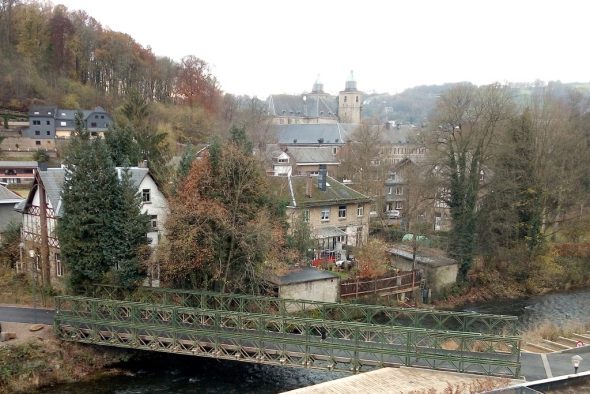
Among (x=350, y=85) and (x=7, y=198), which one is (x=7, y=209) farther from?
(x=350, y=85)

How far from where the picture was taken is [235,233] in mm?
28453

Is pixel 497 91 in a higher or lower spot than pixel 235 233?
higher

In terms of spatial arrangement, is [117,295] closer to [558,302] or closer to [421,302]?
[421,302]

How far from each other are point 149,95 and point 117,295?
216 ft

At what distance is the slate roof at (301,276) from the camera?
3225cm

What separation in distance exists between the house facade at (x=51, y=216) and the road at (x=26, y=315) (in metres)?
2.80

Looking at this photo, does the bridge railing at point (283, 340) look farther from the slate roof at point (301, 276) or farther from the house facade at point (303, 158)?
the house facade at point (303, 158)

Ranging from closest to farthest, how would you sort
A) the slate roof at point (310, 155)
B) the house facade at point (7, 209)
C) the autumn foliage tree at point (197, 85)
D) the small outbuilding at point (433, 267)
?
1. the small outbuilding at point (433, 267)
2. the house facade at point (7, 209)
3. the slate roof at point (310, 155)
4. the autumn foliage tree at point (197, 85)

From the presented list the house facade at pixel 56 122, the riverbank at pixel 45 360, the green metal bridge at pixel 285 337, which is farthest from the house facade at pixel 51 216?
the house facade at pixel 56 122

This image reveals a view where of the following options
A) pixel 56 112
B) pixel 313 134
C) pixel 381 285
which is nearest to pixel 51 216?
pixel 381 285

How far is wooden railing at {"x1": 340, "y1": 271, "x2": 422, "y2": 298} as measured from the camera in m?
35.0

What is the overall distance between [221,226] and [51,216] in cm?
1256

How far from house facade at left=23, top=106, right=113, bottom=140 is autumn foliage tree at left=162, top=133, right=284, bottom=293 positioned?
48.7 m

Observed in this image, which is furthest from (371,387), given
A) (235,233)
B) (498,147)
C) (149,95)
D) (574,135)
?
(149,95)
